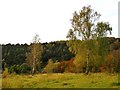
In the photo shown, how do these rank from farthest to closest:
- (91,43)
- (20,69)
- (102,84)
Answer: (20,69), (91,43), (102,84)

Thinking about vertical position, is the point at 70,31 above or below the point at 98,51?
above

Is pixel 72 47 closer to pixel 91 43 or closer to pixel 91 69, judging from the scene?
pixel 91 43

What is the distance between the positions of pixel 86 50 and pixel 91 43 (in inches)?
54.6

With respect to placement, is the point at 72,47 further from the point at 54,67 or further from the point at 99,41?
the point at 54,67

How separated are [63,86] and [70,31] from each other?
726 inches

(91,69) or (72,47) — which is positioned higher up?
(72,47)

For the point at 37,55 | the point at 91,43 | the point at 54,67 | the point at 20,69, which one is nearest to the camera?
the point at 91,43

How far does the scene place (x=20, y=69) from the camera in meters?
71.6

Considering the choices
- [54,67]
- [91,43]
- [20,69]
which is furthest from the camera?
[20,69]

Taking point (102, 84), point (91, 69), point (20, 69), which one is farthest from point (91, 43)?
point (20, 69)

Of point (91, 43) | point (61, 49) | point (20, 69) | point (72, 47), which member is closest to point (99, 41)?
point (91, 43)

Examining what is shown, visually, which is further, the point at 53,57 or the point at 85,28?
the point at 53,57

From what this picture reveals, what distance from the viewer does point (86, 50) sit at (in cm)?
4878

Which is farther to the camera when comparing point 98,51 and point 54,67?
point 54,67
